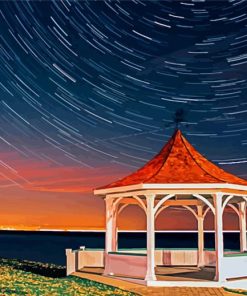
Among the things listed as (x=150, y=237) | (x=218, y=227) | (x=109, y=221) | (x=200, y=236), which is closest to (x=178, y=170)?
(x=218, y=227)

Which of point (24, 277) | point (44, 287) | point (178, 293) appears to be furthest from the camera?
point (24, 277)

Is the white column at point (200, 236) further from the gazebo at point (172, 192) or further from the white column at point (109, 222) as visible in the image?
the white column at point (109, 222)

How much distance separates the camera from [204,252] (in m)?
25.4

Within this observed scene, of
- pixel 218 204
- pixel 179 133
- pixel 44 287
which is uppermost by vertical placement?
pixel 179 133

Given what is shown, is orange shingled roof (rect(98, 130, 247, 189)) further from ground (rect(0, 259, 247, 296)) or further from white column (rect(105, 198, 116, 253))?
ground (rect(0, 259, 247, 296))

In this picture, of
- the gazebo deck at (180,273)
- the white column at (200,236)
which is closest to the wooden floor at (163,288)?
the gazebo deck at (180,273)

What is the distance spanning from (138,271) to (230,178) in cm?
499

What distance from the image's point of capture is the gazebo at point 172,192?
61.7 feet

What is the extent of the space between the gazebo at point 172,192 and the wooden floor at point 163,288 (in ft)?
2.03

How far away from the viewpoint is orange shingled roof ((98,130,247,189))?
19.3 m

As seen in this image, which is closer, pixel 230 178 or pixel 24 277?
pixel 230 178

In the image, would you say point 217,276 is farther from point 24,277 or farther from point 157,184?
point 24,277

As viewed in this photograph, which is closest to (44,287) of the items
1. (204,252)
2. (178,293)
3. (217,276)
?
(178,293)

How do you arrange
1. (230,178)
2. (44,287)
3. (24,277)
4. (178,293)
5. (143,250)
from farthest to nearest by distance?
(143,250)
(24,277)
(230,178)
(44,287)
(178,293)
